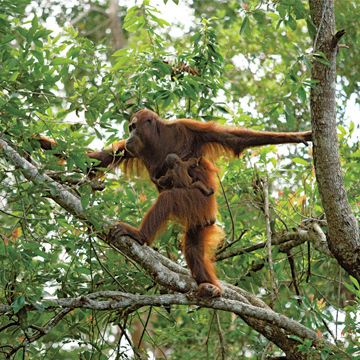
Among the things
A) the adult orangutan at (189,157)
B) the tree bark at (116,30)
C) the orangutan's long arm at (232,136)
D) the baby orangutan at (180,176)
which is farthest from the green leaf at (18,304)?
the tree bark at (116,30)

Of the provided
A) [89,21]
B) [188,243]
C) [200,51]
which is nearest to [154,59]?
[200,51]

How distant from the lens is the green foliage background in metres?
4.41

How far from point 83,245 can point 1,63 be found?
129 cm

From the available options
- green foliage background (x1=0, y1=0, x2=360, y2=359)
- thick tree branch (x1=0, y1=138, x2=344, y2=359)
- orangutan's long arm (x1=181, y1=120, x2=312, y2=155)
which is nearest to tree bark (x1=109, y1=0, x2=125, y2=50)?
green foliage background (x1=0, y1=0, x2=360, y2=359)

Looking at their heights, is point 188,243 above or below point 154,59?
below

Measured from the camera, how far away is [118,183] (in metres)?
5.28

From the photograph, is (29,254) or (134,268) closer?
(29,254)

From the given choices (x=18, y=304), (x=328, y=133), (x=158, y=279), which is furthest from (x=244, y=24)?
(x=18, y=304)

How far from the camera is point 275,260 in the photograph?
6738mm

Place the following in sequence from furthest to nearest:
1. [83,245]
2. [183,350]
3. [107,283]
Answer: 1. [183,350]
2. [107,283]
3. [83,245]

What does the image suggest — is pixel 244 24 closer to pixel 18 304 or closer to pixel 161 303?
pixel 161 303

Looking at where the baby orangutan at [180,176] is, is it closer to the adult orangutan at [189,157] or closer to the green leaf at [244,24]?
the adult orangutan at [189,157]

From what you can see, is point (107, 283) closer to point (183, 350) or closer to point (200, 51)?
point (200, 51)

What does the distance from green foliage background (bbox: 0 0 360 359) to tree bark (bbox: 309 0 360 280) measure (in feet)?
0.36
